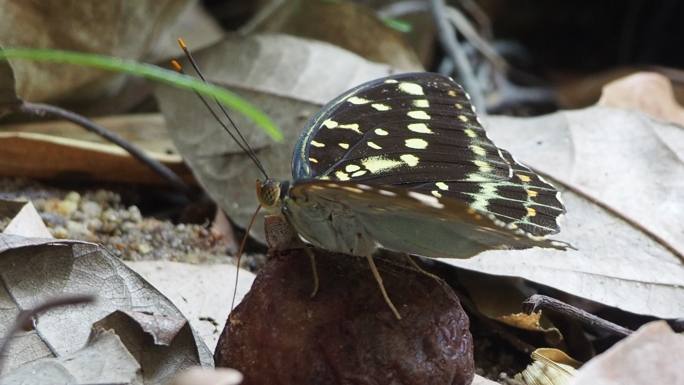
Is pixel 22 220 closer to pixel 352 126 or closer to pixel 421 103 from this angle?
pixel 352 126

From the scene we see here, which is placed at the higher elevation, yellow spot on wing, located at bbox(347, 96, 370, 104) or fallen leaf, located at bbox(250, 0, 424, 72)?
yellow spot on wing, located at bbox(347, 96, 370, 104)

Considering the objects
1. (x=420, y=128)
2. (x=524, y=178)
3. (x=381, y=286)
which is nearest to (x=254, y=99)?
(x=420, y=128)

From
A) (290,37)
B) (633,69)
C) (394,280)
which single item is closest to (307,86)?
(290,37)

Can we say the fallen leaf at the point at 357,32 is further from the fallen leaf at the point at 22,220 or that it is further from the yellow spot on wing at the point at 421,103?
the fallen leaf at the point at 22,220

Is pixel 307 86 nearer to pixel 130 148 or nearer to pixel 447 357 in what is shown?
pixel 130 148

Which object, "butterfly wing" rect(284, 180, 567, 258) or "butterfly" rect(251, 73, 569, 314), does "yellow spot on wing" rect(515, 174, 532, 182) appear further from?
"butterfly wing" rect(284, 180, 567, 258)

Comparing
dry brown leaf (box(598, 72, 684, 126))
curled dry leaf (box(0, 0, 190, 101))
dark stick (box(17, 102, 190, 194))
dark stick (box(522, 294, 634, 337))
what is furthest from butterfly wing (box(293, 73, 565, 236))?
curled dry leaf (box(0, 0, 190, 101))

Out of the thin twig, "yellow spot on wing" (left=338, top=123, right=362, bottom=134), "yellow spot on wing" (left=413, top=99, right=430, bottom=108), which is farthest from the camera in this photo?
the thin twig

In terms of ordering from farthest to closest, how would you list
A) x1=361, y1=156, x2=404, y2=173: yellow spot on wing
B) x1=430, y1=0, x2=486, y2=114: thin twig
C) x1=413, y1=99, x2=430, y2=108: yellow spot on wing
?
x1=430, y1=0, x2=486, y2=114: thin twig
x1=413, y1=99, x2=430, y2=108: yellow spot on wing
x1=361, y1=156, x2=404, y2=173: yellow spot on wing
